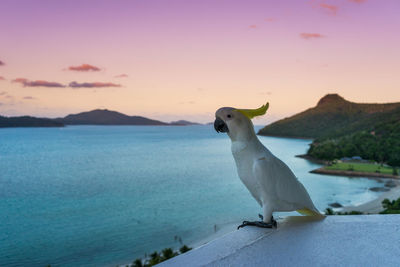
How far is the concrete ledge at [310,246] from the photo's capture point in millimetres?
1412

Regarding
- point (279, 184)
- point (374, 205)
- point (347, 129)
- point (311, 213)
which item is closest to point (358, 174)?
point (374, 205)

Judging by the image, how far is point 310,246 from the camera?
5.15 feet

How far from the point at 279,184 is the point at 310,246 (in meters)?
0.55

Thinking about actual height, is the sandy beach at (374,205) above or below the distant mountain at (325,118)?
below

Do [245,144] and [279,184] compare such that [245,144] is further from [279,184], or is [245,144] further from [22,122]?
[22,122]

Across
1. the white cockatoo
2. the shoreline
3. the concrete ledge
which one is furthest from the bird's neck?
the shoreline

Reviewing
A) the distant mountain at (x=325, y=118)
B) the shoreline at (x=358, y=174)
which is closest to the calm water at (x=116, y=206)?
the shoreline at (x=358, y=174)

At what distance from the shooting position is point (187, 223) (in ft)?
74.6

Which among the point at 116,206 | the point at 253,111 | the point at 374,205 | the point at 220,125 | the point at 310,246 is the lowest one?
the point at 116,206

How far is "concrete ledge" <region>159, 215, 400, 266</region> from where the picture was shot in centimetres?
141

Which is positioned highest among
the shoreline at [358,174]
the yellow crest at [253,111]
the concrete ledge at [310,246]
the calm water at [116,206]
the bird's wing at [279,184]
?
the yellow crest at [253,111]

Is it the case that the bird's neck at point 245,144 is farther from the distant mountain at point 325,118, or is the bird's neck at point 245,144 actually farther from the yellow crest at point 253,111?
the distant mountain at point 325,118

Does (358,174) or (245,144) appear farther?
(358,174)

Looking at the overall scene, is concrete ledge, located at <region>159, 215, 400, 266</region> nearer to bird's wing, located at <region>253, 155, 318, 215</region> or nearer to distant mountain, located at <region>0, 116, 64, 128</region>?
bird's wing, located at <region>253, 155, 318, 215</region>
